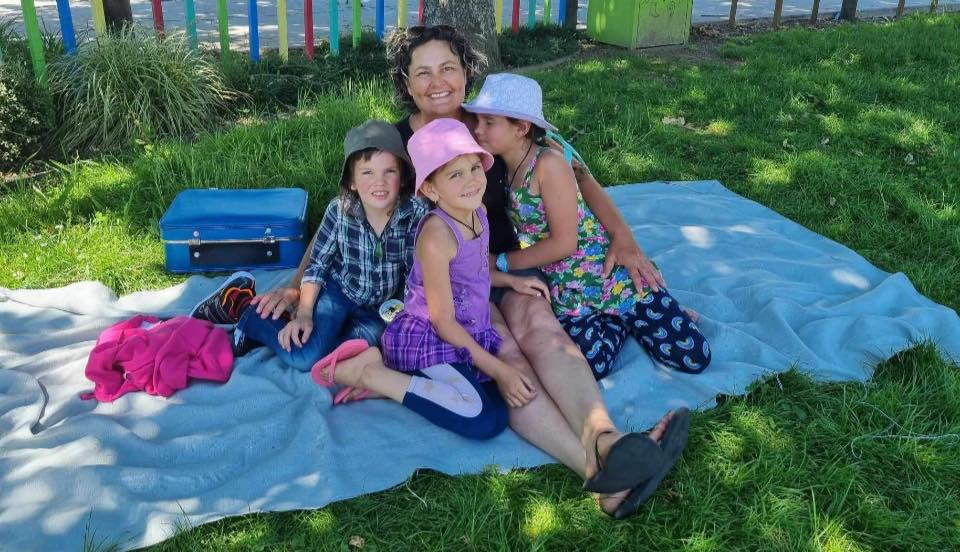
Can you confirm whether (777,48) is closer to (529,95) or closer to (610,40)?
(610,40)

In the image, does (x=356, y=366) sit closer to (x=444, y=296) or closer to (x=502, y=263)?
(x=444, y=296)

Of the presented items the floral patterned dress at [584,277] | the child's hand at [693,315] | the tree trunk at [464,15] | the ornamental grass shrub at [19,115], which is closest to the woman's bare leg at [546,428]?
the floral patterned dress at [584,277]

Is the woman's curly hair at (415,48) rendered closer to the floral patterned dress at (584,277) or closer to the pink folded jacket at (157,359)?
the floral patterned dress at (584,277)

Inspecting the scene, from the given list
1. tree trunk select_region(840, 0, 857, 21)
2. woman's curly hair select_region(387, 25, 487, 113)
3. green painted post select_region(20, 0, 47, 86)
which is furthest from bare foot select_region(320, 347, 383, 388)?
tree trunk select_region(840, 0, 857, 21)

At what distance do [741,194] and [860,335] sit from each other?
78.2 inches

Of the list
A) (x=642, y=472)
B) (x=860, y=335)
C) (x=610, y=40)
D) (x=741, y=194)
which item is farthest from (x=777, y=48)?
(x=642, y=472)

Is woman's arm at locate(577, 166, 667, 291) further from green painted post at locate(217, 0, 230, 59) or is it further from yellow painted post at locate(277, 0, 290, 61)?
yellow painted post at locate(277, 0, 290, 61)

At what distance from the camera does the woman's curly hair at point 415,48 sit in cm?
339

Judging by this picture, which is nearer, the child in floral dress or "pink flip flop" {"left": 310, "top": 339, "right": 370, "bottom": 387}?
"pink flip flop" {"left": 310, "top": 339, "right": 370, "bottom": 387}

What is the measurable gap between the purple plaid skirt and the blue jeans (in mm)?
182

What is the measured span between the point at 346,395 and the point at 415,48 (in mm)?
1453

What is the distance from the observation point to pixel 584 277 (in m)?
3.38

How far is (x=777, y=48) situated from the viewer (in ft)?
26.3

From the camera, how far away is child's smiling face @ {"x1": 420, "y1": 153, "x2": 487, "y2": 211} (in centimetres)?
285
